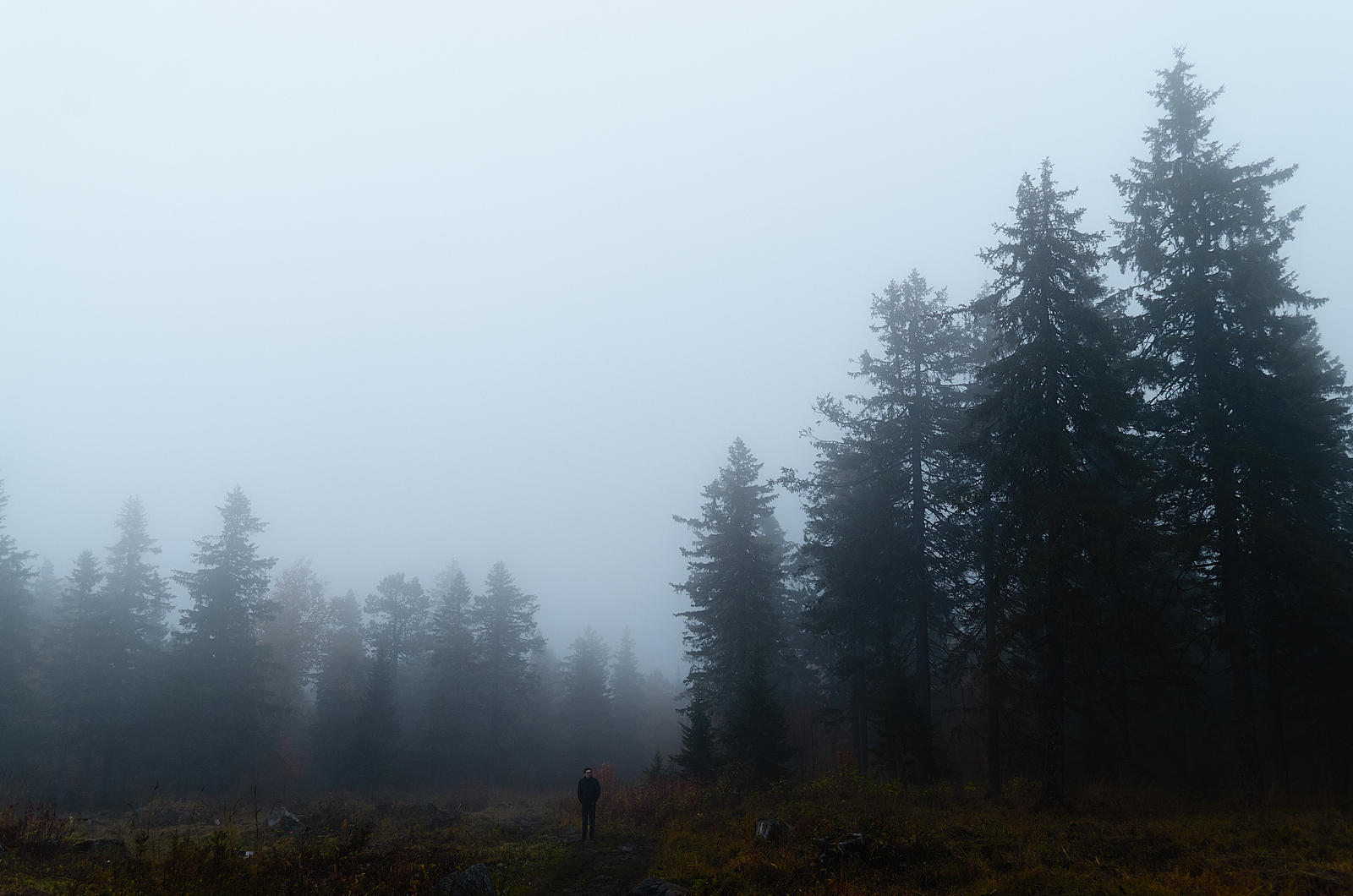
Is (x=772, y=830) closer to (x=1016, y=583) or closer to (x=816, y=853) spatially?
(x=816, y=853)

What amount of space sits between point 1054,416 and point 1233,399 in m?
4.83

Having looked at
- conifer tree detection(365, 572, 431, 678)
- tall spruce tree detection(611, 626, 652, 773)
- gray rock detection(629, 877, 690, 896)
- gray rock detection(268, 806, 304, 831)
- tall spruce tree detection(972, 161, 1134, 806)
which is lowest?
tall spruce tree detection(611, 626, 652, 773)

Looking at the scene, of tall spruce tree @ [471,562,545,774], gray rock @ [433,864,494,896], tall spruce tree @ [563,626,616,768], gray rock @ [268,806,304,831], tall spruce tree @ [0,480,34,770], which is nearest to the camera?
gray rock @ [433,864,494,896]

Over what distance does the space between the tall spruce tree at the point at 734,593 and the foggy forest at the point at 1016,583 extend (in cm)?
18

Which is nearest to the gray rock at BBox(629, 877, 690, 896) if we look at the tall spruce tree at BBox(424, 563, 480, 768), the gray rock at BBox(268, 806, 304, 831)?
the gray rock at BBox(268, 806, 304, 831)

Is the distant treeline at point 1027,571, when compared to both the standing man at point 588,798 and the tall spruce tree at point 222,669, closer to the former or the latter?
the tall spruce tree at point 222,669

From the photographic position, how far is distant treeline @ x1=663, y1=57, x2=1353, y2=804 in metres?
14.6

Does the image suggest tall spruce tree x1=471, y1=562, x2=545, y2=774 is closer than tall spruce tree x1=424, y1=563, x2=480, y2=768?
No

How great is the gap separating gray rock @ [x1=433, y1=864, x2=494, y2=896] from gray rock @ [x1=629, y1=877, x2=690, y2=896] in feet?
7.60

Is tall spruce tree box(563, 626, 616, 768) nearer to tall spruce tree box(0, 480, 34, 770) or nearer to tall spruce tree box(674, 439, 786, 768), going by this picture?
tall spruce tree box(674, 439, 786, 768)

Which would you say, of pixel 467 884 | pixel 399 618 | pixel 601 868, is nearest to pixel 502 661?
pixel 399 618

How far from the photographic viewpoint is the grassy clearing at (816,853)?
320 inches

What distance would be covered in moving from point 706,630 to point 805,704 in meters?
9.10

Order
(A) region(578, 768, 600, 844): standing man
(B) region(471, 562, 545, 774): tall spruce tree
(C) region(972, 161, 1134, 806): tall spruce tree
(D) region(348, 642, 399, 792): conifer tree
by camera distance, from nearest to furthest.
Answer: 1. (C) region(972, 161, 1134, 806): tall spruce tree
2. (A) region(578, 768, 600, 844): standing man
3. (D) region(348, 642, 399, 792): conifer tree
4. (B) region(471, 562, 545, 774): tall spruce tree
